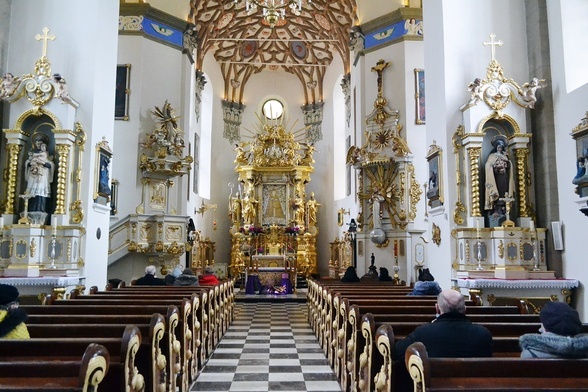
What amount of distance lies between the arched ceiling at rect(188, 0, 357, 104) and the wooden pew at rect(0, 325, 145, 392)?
14407 mm

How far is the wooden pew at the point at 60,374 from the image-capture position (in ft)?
7.36

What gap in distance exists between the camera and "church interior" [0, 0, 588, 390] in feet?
24.4

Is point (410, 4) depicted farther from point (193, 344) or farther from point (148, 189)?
point (193, 344)

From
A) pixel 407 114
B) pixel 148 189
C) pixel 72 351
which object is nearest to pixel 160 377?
pixel 72 351

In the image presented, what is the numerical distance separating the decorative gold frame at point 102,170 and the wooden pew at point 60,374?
6.26m

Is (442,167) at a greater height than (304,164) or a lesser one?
lesser

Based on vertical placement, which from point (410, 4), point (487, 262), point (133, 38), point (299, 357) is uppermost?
point (410, 4)

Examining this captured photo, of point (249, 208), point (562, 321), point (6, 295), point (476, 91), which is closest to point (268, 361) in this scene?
point (6, 295)

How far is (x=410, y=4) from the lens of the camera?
47.7 ft

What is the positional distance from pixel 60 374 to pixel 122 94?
41.3 feet

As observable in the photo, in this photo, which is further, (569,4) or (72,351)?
(569,4)

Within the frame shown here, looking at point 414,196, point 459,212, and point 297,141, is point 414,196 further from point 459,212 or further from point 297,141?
point 297,141

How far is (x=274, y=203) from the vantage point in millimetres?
20844

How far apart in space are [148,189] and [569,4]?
10.6 m
